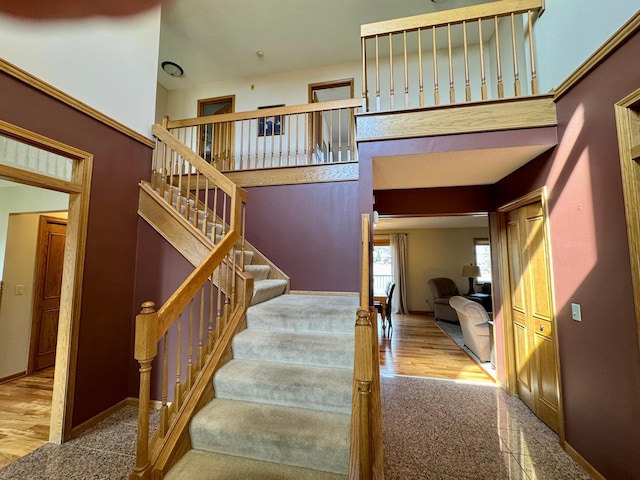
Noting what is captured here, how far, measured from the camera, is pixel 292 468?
1.55 m

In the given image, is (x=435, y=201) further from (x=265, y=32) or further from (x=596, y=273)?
(x=265, y=32)

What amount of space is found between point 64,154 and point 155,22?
2.15 metres

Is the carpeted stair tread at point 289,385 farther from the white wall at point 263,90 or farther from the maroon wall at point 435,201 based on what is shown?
the white wall at point 263,90

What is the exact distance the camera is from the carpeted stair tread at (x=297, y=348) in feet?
6.89

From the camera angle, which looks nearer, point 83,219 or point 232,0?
point 83,219

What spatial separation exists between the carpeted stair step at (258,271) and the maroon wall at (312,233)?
312 millimetres

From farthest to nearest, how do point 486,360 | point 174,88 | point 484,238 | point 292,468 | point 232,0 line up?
point 484,238
point 174,88
point 486,360
point 232,0
point 292,468

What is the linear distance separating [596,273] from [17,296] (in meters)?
6.13

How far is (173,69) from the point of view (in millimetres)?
5016

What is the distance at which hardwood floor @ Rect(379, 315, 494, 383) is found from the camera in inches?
148

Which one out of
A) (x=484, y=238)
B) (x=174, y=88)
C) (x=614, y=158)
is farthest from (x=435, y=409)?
(x=174, y=88)

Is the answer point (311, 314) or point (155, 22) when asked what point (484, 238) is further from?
point (155, 22)

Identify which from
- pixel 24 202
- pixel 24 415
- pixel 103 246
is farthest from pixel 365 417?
pixel 24 202

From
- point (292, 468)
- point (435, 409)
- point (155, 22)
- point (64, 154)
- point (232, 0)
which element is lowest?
point (435, 409)
